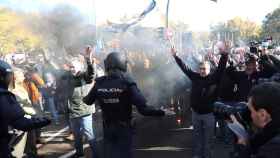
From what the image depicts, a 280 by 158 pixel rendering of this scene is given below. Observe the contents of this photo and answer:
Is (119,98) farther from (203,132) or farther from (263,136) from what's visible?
(263,136)

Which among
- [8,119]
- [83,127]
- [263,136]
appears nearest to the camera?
[263,136]

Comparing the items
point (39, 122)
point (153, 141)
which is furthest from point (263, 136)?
point (153, 141)

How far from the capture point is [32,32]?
14703 mm

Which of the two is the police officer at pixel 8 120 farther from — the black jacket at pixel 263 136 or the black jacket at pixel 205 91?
the black jacket at pixel 205 91

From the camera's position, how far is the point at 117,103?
4742 mm

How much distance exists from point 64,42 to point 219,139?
898 cm

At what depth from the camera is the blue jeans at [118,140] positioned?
4.77 meters

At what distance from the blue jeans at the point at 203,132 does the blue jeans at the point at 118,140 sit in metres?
1.83

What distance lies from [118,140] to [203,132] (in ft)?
6.57

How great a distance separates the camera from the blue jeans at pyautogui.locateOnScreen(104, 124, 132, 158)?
4766 millimetres

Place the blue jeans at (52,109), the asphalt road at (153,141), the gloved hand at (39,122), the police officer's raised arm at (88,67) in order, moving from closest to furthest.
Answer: the gloved hand at (39,122) < the police officer's raised arm at (88,67) < the asphalt road at (153,141) < the blue jeans at (52,109)

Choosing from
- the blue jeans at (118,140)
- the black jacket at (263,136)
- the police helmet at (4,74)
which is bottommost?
the blue jeans at (118,140)

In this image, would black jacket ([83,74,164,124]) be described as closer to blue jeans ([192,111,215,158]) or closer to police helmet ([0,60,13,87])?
police helmet ([0,60,13,87])

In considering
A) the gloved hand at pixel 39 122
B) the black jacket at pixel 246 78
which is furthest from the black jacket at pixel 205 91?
the gloved hand at pixel 39 122
